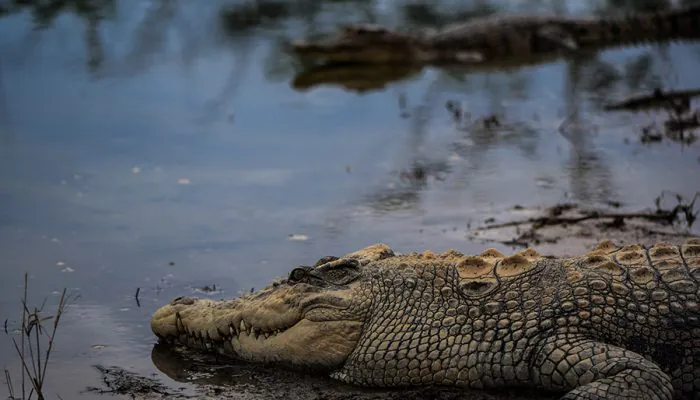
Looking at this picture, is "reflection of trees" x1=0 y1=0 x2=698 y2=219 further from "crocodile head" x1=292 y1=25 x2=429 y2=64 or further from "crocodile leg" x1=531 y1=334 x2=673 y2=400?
"crocodile leg" x1=531 y1=334 x2=673 y2=400

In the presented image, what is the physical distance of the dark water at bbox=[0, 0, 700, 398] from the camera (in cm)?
647

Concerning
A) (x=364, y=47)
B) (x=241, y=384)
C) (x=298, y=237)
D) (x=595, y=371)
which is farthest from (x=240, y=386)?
(x=364, y=47)

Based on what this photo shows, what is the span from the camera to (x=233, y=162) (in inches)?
340

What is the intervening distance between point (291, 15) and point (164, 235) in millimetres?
8711

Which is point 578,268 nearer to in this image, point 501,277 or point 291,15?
point 501,277

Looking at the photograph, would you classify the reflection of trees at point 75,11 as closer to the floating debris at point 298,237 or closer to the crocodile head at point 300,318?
the floating debris at point 298,237

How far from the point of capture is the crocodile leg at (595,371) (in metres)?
4.23

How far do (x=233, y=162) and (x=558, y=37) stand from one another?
6.98m

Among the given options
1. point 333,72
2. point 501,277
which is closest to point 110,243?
point 501,277

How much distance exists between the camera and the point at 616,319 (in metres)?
4.52

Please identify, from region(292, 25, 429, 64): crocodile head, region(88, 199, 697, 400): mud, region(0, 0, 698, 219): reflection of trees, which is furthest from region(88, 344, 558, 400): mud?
region(292, 25, 429, 64): crocodile head

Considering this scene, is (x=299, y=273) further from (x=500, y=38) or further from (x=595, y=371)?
(x=500, y=38)

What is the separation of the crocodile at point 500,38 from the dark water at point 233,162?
0.82 meters

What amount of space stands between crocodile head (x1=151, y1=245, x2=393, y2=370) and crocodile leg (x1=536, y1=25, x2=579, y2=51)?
9708 mm
